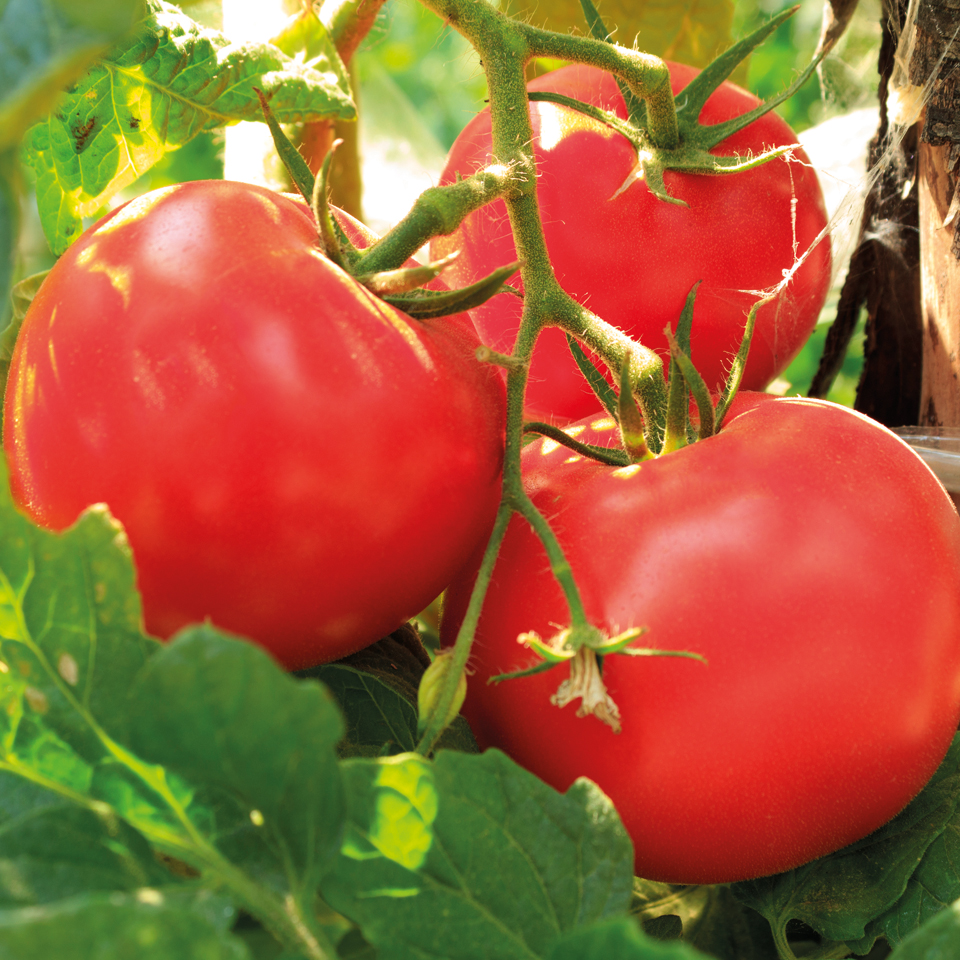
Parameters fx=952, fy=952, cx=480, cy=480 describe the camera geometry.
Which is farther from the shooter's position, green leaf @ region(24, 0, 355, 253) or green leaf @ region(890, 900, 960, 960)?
green leaf @ region(24, 0, 355, 253)

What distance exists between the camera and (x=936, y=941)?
8.8 inches

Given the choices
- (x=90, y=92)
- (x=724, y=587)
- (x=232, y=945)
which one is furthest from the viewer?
(x=90, y=92)

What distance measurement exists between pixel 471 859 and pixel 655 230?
0.28m

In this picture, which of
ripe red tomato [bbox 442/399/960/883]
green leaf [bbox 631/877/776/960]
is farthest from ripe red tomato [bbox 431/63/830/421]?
green leaf [bbox 631/877/776/960]

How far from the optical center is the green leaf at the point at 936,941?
22cm

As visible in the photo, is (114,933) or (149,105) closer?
(114,933)

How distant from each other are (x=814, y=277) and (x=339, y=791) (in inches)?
13.9

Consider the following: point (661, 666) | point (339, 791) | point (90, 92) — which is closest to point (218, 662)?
point (339, 791)

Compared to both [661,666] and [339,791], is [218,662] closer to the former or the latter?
[339,791]

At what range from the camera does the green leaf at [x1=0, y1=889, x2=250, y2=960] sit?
0.16 m

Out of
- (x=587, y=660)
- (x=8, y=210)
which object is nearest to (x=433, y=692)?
(x=587, y=660)

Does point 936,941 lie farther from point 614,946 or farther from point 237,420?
point 237,420

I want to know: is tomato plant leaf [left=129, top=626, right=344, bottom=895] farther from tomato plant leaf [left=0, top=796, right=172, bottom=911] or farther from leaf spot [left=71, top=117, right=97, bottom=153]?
leaf spot [left=71, top=117, right=97, bottom=153]

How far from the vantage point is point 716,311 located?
43cm
